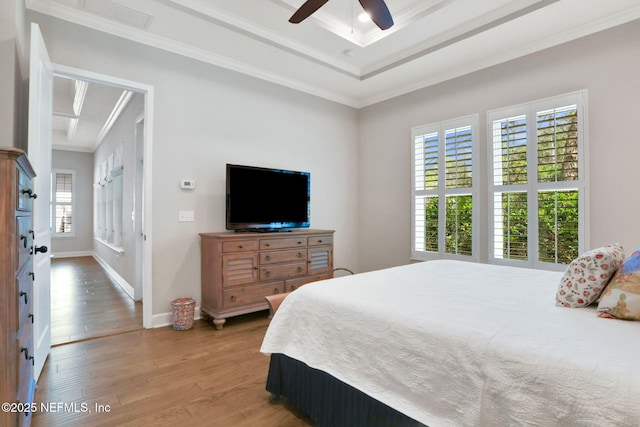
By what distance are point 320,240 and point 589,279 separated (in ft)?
9.10

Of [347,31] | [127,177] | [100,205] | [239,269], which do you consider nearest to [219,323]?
[239,269]

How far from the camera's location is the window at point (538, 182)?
299cm

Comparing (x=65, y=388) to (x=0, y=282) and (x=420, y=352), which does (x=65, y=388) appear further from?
(x=420, y=352)

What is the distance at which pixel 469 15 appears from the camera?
2947mm

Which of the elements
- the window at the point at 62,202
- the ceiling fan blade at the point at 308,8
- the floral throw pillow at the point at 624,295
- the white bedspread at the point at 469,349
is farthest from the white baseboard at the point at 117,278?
the floral throw pillow at the point at 624,295

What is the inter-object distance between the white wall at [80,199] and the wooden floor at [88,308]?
116 inches

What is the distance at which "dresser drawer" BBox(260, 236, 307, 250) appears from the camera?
133 inches

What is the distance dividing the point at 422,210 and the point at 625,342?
3229 mm

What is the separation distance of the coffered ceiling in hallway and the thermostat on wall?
133 cm

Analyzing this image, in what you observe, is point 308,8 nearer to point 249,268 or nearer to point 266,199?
point 266,199

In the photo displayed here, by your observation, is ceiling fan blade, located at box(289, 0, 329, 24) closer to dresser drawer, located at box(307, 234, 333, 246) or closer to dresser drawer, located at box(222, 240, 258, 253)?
dresser drawer, located at box(222, 240, 258, 253)

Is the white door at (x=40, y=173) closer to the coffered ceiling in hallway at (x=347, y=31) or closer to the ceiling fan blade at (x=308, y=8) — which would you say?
the coffered ceiling in hallway at (x=347, y=31)

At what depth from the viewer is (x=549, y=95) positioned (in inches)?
124

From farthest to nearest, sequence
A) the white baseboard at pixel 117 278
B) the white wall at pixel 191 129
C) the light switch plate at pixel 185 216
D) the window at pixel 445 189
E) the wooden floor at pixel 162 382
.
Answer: the white baseboard at pixel 117 278
the window at pixel 445 189
the light switch plate at pixel 185 216
the white wall at pixel 191 129
the wooden floor at pixel 162 382
